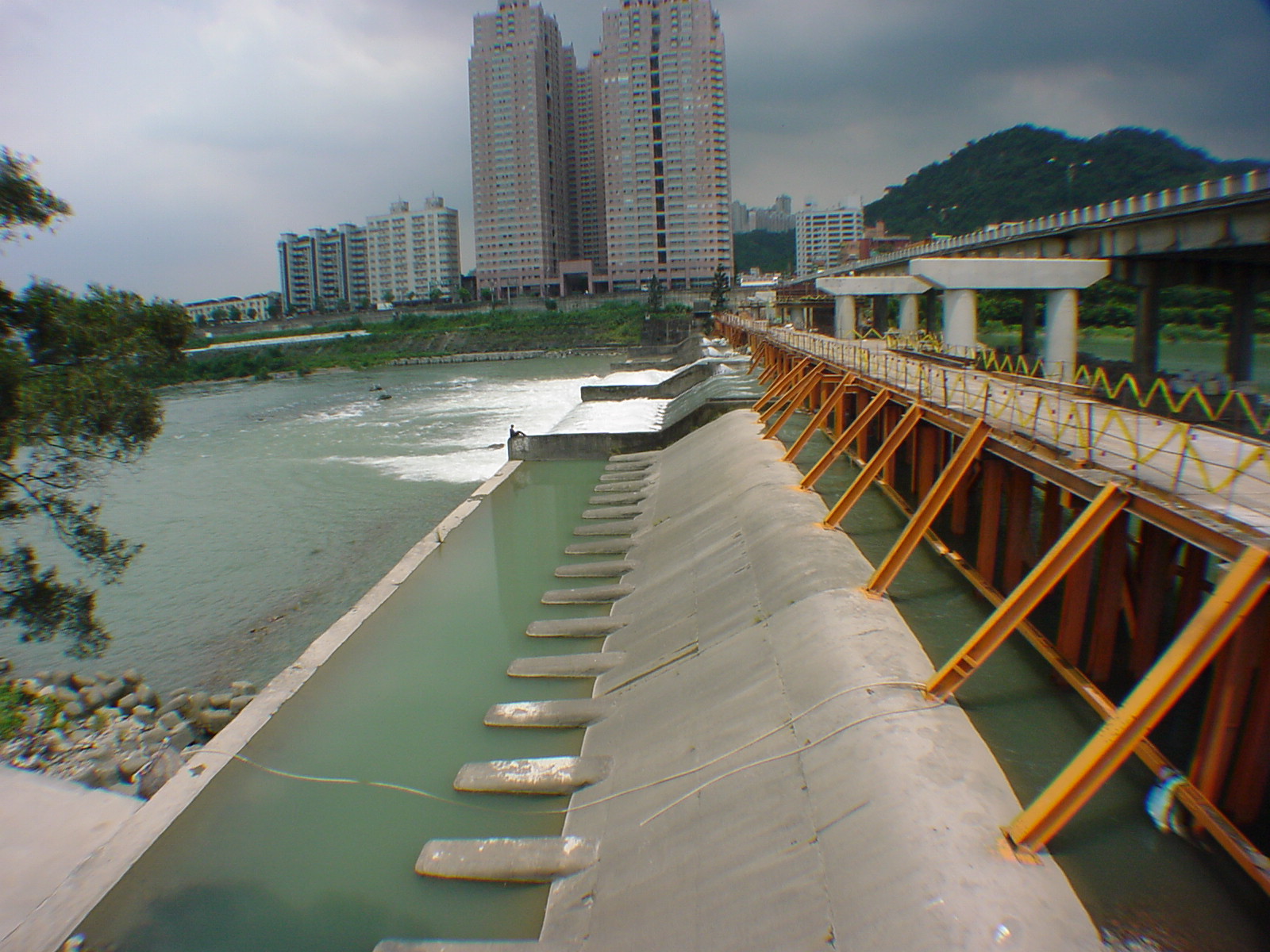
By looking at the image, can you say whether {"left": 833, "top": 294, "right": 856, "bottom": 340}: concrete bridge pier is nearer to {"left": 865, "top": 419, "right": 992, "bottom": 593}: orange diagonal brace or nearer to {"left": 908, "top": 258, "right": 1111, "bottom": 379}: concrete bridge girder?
{"left": 908, "top": 258, "right": 1111, "bottom": 379}: concrete bridge girder

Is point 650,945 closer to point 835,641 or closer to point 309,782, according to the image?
point 835,641

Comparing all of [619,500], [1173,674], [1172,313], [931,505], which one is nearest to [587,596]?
[931,505]

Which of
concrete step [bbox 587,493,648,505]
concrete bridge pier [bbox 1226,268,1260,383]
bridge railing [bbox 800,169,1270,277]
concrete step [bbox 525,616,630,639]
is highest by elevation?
bridge railing [bbox 800,169,1270,277]

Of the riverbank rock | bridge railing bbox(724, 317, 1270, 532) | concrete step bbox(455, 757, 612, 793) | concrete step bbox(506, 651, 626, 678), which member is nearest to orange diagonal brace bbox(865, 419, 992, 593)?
bridge railing bbox(724, 317, 1270, 532)

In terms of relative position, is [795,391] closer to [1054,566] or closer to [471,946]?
[1054,566]

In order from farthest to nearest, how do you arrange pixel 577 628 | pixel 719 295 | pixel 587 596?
pixel 719 295
pixel 587 596
pixel 577 628
